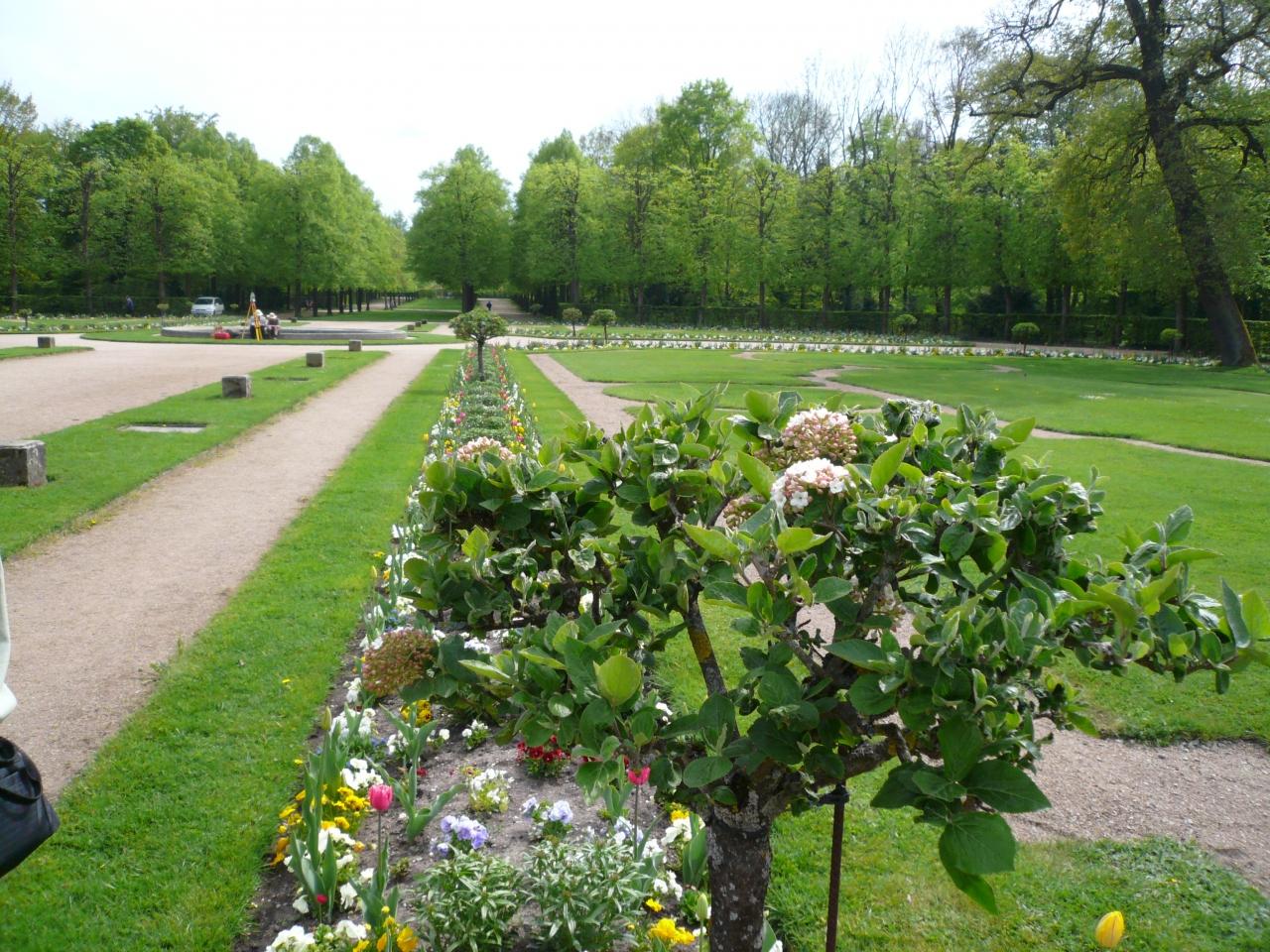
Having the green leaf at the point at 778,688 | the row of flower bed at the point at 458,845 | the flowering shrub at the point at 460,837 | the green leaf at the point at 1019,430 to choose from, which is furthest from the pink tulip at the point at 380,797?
the green leaf at the point at 1019,430

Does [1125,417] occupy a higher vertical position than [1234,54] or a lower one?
lower

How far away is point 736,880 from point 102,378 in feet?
69.1

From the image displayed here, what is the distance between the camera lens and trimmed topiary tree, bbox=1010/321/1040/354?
121 ft

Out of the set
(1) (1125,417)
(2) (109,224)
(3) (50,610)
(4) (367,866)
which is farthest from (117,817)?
(2) (109,224)

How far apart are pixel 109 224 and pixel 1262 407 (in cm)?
5451

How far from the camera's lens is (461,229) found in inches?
2239

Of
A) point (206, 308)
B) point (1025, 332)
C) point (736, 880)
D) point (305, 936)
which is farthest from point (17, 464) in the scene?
point (206, 308)

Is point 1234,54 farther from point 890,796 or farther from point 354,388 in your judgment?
point 890,796

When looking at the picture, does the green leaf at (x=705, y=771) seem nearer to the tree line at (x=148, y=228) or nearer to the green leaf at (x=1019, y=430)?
the green leaf at (x=1019, y=430)

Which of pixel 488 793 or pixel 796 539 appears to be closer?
pixel 796 539

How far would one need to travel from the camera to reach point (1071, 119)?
30359mm

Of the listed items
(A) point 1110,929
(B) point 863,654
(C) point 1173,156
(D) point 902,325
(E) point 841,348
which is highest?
(C) point 1173,156

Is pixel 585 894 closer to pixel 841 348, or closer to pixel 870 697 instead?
pixel 870 697

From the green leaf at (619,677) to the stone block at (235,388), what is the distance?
16096 millimetres
